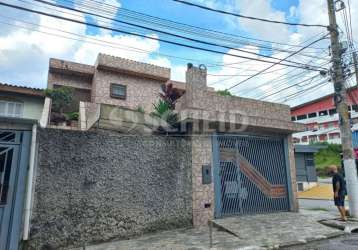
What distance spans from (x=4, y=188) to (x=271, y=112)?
8.60m

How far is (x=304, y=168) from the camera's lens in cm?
1967

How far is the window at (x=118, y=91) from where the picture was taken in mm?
15659

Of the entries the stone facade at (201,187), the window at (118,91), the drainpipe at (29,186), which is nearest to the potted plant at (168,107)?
the stone facade at (201,187)

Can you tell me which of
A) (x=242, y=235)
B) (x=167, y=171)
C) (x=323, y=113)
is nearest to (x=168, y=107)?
(x=167, y=171)

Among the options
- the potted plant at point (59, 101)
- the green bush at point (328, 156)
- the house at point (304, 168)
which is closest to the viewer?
the potted plant at point (59, 101)

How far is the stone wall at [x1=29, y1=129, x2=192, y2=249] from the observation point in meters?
5.65

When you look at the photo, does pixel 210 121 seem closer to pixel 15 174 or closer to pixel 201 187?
pixel 201 187

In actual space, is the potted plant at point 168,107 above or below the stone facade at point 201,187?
above

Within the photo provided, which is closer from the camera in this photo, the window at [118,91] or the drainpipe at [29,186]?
the drainpipe at [29,186]

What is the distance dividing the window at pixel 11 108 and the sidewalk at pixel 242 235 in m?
9.29

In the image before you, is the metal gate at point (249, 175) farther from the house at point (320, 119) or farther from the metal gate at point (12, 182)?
the house at point (320, 119)

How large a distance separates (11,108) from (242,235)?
11826 millimetres

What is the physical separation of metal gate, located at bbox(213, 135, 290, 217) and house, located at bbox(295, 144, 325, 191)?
37.2 feet

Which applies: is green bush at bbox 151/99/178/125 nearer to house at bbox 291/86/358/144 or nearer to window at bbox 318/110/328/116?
house at bbox 291/86/358/144
